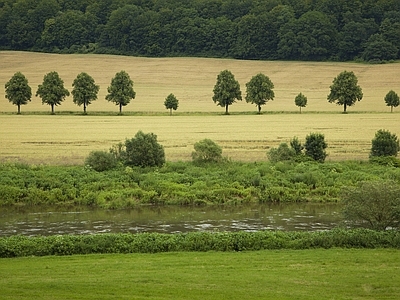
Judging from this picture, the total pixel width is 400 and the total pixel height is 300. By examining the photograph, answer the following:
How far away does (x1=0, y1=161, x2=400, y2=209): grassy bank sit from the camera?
1583 inches

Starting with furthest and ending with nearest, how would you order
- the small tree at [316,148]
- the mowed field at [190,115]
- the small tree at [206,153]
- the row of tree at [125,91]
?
the row of tree at [125,91], the mowed field at [190,115], the small tree at [316,148], the small tree at [206,153]

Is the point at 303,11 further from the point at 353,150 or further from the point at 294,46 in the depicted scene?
the point at 353,150

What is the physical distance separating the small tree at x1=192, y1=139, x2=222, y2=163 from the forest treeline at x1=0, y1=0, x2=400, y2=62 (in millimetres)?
83372

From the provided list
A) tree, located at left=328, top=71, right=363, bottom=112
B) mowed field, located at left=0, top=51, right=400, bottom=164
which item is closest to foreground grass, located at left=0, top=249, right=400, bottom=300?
mowed field, located at left=0, top=51, right=400, bottom=164

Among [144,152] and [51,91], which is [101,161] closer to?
[144,152]

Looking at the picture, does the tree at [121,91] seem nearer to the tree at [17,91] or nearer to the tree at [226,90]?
the tree at [17,91]

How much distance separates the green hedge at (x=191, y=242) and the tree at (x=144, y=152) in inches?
778

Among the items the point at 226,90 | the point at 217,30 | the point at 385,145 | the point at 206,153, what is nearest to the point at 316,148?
the point at 385,145

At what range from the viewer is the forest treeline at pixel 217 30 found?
12962 centimetres

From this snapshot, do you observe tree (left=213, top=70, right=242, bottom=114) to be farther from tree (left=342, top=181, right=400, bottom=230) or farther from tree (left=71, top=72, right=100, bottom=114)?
tree (left=342, top=181, right=400, bottom=230)

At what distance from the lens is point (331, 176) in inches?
1736

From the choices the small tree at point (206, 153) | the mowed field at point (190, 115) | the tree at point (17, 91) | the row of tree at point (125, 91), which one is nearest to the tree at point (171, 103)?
the row of tree at point (125, 91)

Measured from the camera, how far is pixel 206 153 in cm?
4788

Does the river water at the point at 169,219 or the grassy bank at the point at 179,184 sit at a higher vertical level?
the grassy bank at the point at 179,184
